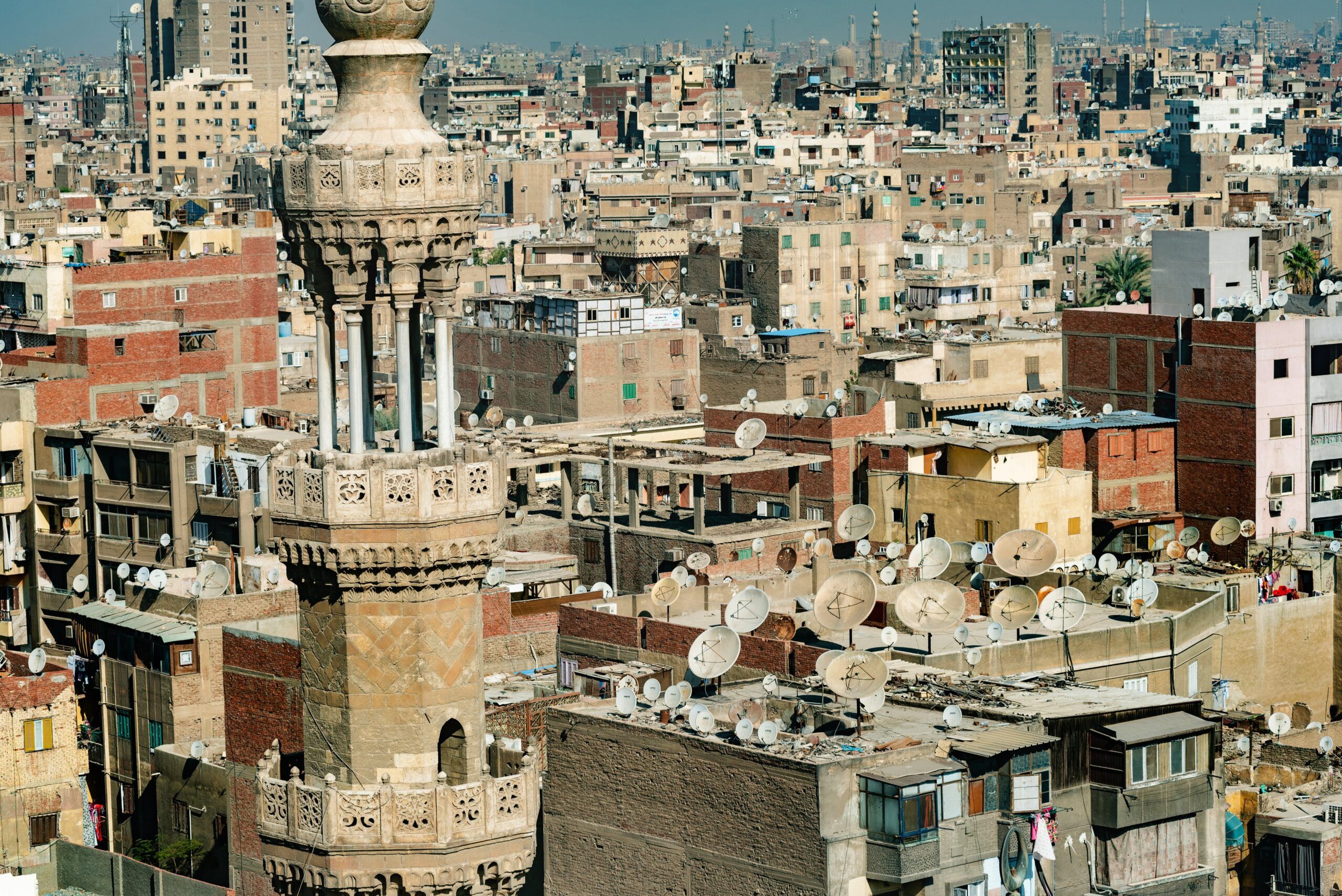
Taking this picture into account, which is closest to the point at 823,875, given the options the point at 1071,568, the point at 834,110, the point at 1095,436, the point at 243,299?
the point at 1071,568

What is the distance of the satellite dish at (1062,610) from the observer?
4100 cm

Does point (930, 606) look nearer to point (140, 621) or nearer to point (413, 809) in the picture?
point (140, 621)

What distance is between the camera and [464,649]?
2075cm

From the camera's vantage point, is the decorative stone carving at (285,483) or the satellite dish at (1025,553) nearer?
the decorative stone carving at (285,483)

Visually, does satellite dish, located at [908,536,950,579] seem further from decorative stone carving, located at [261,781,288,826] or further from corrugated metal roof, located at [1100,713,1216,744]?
decorative stone carving, located at [261,781,288,826]

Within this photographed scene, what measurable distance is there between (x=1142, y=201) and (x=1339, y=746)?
97284 mm

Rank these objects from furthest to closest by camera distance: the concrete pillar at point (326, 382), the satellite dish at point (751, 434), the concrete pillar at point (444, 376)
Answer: the satellite dish at point (751, 434) < the concrete pillar at point (444, 376) < the concrete pillar at point (326, 382)

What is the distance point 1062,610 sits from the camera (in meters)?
41.2

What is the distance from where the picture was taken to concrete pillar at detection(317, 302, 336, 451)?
20.7 m

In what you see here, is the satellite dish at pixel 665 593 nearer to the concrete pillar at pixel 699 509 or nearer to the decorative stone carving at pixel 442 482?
the concrete pillar at pixel 699 509

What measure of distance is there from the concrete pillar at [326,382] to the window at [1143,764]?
16983mm

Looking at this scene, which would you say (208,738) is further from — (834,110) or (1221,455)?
(834,110)

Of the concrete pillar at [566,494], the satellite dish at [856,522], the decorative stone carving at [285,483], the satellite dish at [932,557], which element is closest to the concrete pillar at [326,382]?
the decorative stone carving at [285,483]

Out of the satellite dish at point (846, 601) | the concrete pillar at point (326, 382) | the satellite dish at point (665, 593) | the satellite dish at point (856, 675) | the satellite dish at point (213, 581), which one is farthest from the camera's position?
the satellite dish at point (213, 581)
